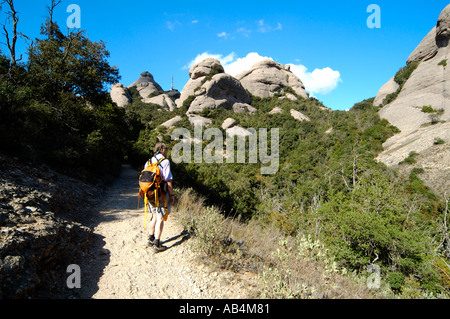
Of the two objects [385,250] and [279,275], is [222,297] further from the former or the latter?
[385,250]

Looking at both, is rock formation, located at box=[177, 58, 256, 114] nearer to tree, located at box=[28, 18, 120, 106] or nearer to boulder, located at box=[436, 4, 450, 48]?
tree, located at box=[28, 18, 120, 106]

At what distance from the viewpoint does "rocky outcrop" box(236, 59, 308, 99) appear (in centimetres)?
4366

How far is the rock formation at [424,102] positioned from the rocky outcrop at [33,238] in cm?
2140

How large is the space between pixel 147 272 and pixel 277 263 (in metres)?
1.79

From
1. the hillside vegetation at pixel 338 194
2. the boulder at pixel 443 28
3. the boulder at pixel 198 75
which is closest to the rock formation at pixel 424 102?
the boulder at pixel 443 28

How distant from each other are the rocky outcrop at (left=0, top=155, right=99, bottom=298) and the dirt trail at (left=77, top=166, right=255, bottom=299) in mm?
292

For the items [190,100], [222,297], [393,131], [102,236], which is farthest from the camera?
[190,100]

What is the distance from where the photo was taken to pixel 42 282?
2.38 metres

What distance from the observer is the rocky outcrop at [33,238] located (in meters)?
2.16

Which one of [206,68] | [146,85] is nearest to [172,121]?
[206,68]

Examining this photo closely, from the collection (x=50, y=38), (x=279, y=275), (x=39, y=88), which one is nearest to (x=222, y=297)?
(x=279, y=275)

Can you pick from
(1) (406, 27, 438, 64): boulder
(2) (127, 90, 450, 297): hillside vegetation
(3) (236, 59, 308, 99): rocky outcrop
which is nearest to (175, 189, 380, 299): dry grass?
(2) (127, 90, 450, 297): hillside vegetation
